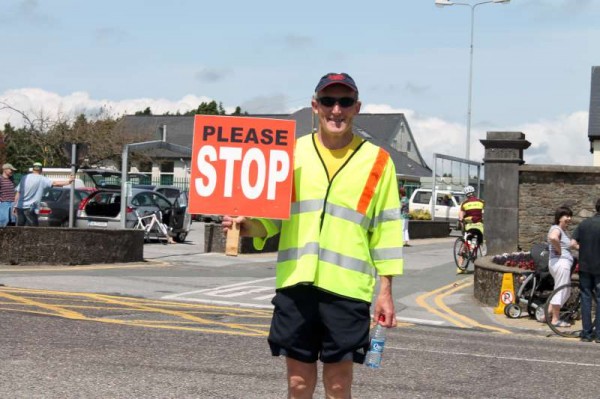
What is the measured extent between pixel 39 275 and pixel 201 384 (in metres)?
10.1

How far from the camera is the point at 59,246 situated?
19531 mm

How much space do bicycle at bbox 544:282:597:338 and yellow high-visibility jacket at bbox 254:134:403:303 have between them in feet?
29.2

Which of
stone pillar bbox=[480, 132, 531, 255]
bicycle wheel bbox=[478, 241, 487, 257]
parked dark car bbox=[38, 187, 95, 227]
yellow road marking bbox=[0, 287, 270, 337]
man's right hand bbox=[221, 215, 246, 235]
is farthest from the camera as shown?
Answer: parked dark car bbox=[38, 187, 95, 227]

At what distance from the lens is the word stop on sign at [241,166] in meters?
4.97

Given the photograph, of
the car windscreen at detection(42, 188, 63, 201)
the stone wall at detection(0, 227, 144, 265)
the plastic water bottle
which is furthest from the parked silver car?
the plastic water bottle

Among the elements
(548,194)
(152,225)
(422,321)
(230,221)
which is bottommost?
(422,321)

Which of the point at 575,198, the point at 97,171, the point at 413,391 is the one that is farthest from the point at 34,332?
the point at 97,171

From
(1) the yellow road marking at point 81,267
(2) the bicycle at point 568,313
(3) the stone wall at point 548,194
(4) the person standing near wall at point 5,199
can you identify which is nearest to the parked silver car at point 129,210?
(1) the yellow road marking at point 81,267

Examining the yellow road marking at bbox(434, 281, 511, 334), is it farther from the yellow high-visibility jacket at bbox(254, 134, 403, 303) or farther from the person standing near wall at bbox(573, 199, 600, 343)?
the yellow high-visibility jacket at bbox(254, 134, 403, 303)

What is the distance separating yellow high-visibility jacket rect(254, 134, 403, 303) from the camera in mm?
4887

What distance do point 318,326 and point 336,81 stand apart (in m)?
1.13

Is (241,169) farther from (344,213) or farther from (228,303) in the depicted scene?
(228,303)

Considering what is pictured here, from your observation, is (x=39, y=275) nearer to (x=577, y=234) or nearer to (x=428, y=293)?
(x=428, y=293)

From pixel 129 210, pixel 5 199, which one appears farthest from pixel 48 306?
pixel 129 210
